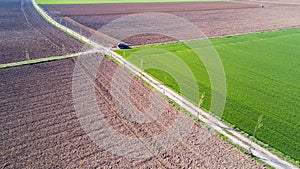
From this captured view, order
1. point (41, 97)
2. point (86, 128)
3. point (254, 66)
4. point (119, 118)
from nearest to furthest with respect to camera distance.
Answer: point (86, 128), point (119, 118), point (41, 97), point (254, 66)

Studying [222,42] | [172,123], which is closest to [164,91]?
[172,123]

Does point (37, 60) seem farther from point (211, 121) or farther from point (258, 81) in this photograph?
point (258, 81)

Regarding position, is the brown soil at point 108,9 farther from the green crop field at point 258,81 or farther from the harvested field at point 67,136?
the harvested field at point 67,136

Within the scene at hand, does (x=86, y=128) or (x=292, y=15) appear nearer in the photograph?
(x=86, y=128)

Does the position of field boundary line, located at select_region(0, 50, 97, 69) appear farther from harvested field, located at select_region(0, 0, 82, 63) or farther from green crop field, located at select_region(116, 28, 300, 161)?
green crop field, located at select_region(116, 28, 300, 161)

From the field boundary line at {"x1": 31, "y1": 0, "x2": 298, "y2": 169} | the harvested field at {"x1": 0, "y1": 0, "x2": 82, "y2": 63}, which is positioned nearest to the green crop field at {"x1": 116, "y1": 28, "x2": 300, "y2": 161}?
the field boundary line at {"x1": 31, "y1": 0, "x2": 298, "y2": 169}

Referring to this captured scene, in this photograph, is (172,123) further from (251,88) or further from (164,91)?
(251,88)
